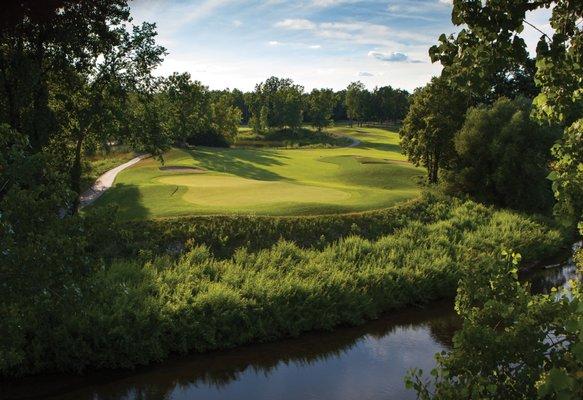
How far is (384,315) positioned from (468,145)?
2072 cm

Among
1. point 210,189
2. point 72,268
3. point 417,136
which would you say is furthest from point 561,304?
point 417,136

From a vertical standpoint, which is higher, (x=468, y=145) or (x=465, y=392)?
(x=468, y=145)

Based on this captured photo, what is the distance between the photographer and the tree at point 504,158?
37.4 metres

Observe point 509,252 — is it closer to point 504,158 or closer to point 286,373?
point 286,373

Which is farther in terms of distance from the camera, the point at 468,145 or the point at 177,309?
the point at 468,145

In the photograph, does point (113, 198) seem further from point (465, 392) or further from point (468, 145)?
point (465, 392)

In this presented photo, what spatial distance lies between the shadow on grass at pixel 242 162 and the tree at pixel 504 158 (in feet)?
55.8

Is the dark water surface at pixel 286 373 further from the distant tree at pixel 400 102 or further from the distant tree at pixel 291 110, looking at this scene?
the distant tree at pixel 400 102

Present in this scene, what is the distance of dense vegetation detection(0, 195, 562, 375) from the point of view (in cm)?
1739

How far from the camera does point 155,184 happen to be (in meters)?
39.7

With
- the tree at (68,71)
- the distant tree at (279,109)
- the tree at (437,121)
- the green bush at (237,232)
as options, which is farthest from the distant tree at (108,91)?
the distant tree at (279,109)

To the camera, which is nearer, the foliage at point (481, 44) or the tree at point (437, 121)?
the foliage at point (481, 44)

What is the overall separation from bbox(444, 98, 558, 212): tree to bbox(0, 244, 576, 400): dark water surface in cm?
1956

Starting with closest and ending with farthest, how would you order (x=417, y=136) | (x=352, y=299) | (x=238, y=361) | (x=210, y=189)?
1. (x=238, y=361)
2. (x=352, y=299)
3. (x=210, y=189)
4. (x=417, y=136)
